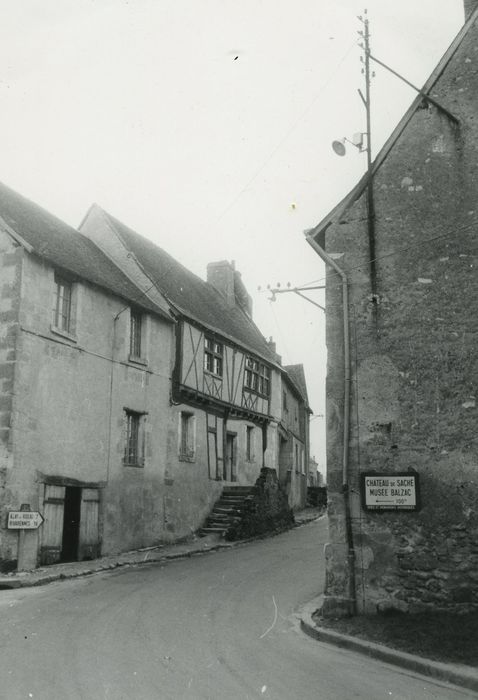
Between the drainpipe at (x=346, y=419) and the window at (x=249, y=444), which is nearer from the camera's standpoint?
the drainpipe at (x=346, y=419)

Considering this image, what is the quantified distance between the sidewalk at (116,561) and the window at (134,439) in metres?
2.30

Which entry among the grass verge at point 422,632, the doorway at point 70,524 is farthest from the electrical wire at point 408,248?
the doorway at point 70,524

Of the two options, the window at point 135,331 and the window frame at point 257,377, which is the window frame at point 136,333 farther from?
the window frame at point 257,377

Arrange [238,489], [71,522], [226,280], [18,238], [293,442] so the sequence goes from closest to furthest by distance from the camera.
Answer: [18,238], [71,522], [238,489], [226,280], [293,442]

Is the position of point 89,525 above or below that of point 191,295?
below

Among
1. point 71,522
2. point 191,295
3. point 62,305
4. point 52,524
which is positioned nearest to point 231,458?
point 191,295

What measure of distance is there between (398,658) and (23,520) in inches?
332

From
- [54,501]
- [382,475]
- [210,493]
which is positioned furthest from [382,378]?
[210,493]

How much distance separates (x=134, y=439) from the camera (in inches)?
712

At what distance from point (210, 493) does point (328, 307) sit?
502 inches

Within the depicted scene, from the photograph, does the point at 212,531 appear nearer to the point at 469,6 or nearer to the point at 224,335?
the point at 224,335

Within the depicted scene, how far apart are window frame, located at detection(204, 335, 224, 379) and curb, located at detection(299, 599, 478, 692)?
13.7 meters

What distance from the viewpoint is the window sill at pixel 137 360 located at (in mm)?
17730

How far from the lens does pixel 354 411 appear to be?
31.1 feet
